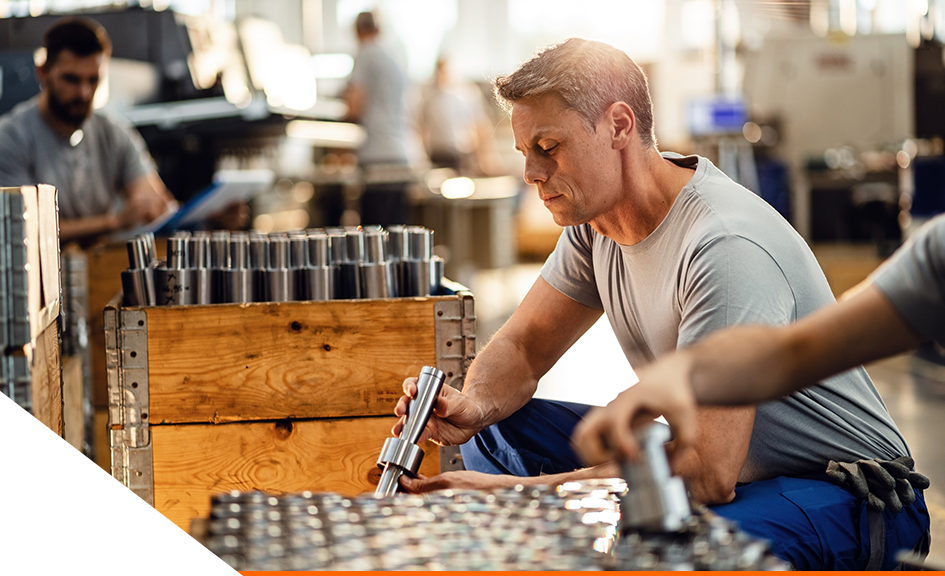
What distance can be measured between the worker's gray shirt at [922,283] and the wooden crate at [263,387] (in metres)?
1.06

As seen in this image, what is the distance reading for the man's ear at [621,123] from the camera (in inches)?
61.4

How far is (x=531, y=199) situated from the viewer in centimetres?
1024

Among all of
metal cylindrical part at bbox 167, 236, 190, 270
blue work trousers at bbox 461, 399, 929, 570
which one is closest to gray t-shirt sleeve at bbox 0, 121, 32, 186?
metal cylindrical part at bbox 167, 236, 190, 270

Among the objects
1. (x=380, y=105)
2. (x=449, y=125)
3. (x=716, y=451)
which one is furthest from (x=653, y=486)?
(x=449, y=125)

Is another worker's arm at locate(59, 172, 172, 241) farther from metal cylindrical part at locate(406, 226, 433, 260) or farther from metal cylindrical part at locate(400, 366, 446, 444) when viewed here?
metal cylindrical part at locate(400, 366, 446, 444)

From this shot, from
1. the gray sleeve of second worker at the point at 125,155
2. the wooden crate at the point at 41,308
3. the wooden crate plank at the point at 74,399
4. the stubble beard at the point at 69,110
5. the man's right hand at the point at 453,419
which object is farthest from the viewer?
the gray sleeve of second worker at the point at 125,155

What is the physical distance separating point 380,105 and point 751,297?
4751 millimetres

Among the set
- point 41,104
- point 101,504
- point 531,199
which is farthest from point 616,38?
point 101,504

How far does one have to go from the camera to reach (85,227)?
3.17 metres

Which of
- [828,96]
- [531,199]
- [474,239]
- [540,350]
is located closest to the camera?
[540,350]

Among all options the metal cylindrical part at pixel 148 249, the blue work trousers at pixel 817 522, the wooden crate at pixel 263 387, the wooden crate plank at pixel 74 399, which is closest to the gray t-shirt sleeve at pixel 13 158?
the wooden crate plank at pixel 74 399

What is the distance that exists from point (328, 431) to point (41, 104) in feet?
7.01

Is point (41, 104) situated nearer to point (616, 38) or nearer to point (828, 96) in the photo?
point (828, 96)

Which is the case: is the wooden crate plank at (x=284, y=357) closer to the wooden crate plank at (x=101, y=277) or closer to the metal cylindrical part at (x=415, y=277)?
the metal cylindrical part at (x=415, y=277)
